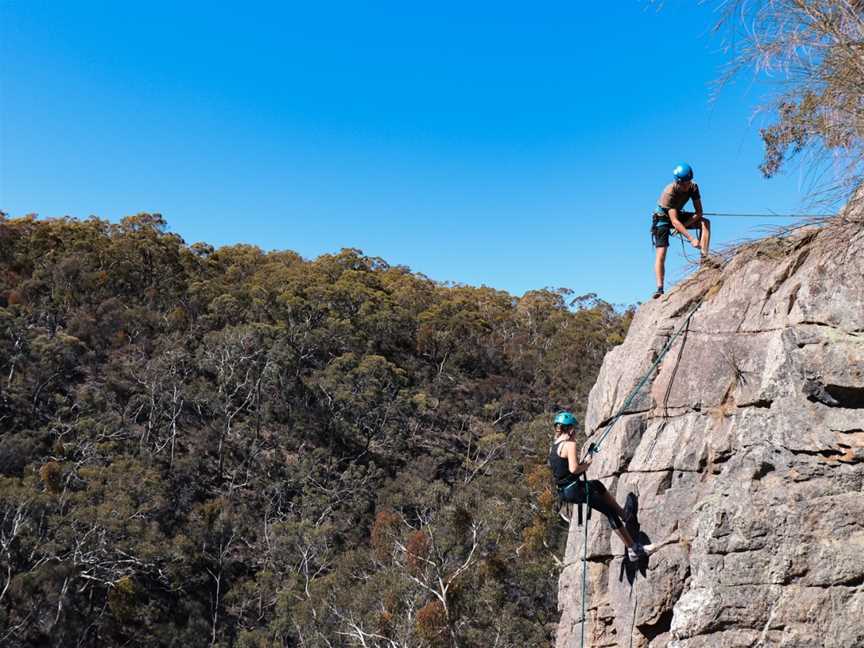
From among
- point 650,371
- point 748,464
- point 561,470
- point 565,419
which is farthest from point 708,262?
point 561,470

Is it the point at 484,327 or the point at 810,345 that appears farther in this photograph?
the point at 484,327

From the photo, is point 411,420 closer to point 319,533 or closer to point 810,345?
point 319,533

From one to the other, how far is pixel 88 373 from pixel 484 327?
22970 millimetres

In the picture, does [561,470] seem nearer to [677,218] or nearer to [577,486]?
→ [577,486]

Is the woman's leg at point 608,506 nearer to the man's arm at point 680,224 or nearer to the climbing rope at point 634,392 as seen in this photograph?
the climbing rope at point 634,392

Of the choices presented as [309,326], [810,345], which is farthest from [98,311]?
[810,345]

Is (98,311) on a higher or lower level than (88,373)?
higher

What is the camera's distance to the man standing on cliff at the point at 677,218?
18.0 ft

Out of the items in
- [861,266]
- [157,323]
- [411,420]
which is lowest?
[411,420]

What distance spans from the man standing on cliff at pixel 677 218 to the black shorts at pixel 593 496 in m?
2.03

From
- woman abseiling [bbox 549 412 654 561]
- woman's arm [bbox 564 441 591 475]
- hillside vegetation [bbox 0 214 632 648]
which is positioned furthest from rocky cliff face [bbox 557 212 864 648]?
hillside vegetation [bbox 0 214 632 648]

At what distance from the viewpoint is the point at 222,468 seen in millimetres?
31875

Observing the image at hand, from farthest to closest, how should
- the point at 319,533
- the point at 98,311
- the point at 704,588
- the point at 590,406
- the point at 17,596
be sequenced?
the point at 98,311 < the point at 319,533 < the point at 17,596 < the point at 590,406 < the point at 704,588

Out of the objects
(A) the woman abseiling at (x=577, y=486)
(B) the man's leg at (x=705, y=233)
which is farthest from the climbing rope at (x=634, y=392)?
(B) the man's leg at (x=705, y=233)
